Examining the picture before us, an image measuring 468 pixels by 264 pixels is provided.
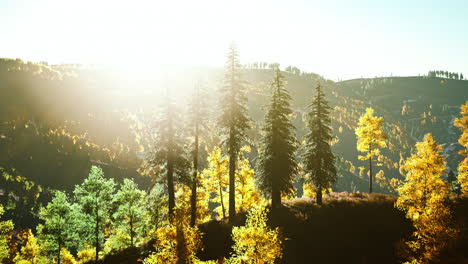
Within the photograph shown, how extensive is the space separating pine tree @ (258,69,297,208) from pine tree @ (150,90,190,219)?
28.5ft

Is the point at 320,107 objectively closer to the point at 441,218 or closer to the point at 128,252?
the point at 441,218

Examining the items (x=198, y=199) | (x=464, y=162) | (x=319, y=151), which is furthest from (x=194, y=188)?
(x=464, y=162)

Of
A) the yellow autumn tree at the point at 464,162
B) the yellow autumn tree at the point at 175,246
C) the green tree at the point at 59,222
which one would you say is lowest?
the green tree at the point at 59,222

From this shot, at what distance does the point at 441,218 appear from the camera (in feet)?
66.9

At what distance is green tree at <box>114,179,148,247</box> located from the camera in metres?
30.4

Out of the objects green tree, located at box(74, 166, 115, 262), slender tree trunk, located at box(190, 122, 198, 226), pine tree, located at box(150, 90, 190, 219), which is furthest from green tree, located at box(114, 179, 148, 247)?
pine tree, located at box(150, 90, 190, 219)

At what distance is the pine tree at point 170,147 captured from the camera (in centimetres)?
2528

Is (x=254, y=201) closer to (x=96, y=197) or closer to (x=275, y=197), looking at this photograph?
(x=275, y=197)

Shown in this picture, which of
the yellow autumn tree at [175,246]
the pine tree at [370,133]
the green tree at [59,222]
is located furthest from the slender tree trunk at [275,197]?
the green tree at [59,222]

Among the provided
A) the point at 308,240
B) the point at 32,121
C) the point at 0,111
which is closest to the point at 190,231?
the point at 308,240

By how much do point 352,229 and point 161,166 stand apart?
70.0 ft

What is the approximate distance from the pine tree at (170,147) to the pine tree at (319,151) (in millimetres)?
14462

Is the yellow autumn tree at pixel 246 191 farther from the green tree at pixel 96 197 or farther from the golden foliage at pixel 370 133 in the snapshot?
the green tree at pixel 96 197

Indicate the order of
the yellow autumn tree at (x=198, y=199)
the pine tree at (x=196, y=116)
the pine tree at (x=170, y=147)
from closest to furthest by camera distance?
1. the pine tree at (x=170, y=147)
2. the pine tree at (x=196, y=116)
3. the yellow autumn tree at (x=198, y=199)
